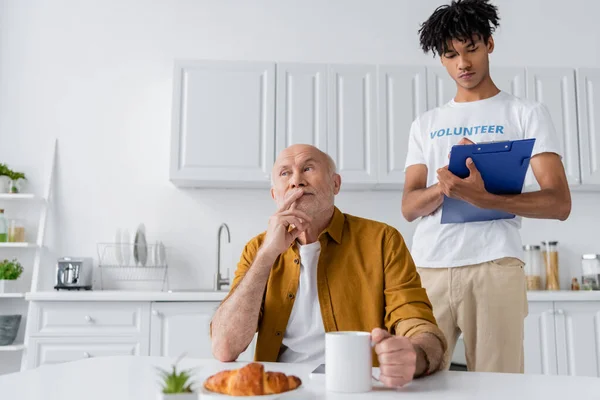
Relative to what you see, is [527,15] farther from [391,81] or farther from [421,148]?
[421,148]

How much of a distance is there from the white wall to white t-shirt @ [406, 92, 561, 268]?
1696mm

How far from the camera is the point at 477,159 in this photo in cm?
159

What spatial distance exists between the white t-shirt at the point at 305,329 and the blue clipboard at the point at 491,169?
530mm

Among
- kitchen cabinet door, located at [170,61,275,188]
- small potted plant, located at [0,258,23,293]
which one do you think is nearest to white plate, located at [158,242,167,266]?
kitchen cabinet door, located at [170,61,275,188]

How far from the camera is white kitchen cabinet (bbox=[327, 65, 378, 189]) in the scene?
128 inches

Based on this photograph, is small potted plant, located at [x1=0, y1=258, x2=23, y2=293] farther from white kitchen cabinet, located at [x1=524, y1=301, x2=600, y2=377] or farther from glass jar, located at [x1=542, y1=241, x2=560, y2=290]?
glass jar, located at [x1=542, y1=241, x2=560, y2=290]

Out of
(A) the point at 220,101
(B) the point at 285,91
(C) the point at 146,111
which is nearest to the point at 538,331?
(B) the point at 285,91

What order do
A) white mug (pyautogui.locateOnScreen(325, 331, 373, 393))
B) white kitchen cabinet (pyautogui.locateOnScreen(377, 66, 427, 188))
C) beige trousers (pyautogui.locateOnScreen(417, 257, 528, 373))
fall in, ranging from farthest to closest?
white kitchen cabinet (pyautogui.locateOnScreen(377, 66, 427, 188))
beige trousers (pyautogui.locateOnScreen(417, 257, 528, 373))
white mug (pyautogui.locateOnScreen(325, 331, 373, 393))

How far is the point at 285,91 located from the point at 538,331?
187cm

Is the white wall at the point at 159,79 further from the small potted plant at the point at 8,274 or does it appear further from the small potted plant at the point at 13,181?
the small potted plant at the point at 8,274

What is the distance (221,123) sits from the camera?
10.4 feet

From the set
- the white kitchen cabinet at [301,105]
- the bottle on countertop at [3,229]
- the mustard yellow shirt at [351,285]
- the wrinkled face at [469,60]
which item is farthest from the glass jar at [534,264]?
the bottle on countertop at [3,229]

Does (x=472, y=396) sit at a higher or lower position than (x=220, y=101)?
lower

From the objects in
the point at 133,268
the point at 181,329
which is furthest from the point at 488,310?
the point at 133,268
